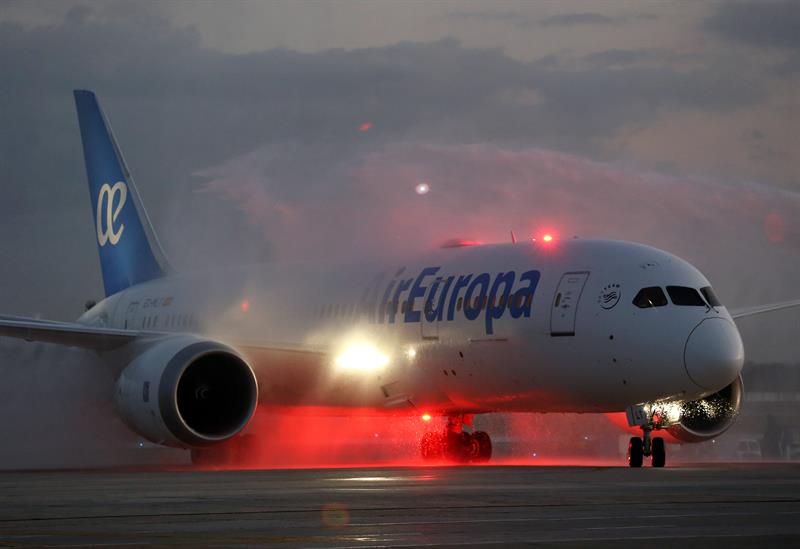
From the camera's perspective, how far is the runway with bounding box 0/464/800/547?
940cm

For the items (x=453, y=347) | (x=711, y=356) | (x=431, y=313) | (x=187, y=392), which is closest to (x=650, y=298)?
(x=711, y=356)

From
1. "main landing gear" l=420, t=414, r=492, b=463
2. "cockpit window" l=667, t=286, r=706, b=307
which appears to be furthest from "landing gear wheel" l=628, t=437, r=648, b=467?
"main landing gear" l=420, t=414, r=492, b=463

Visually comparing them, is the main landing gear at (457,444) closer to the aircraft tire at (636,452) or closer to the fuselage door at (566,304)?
the fuselage door at (566,304)

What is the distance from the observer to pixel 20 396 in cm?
3122

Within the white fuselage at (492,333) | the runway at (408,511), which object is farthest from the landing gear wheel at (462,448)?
the runway at (408,511)

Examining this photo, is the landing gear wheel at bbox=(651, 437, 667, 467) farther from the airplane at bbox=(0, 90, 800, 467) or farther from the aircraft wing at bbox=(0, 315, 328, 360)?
the aircraft wing at bbox=(0, 315, 328, 360)

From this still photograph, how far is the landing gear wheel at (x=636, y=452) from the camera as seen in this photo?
20922 mm

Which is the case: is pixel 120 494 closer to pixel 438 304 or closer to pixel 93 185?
pixel 438 304

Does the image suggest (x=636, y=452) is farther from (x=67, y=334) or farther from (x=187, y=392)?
(x=67, y=334)

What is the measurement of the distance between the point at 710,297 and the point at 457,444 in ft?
19.4

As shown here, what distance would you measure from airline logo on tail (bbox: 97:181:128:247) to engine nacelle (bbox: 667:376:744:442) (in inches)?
626

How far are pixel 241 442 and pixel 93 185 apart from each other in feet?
34.5

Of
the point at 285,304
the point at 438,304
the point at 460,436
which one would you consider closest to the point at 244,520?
the point at 438,304

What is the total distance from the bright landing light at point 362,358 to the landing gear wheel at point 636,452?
5308 millimetres
